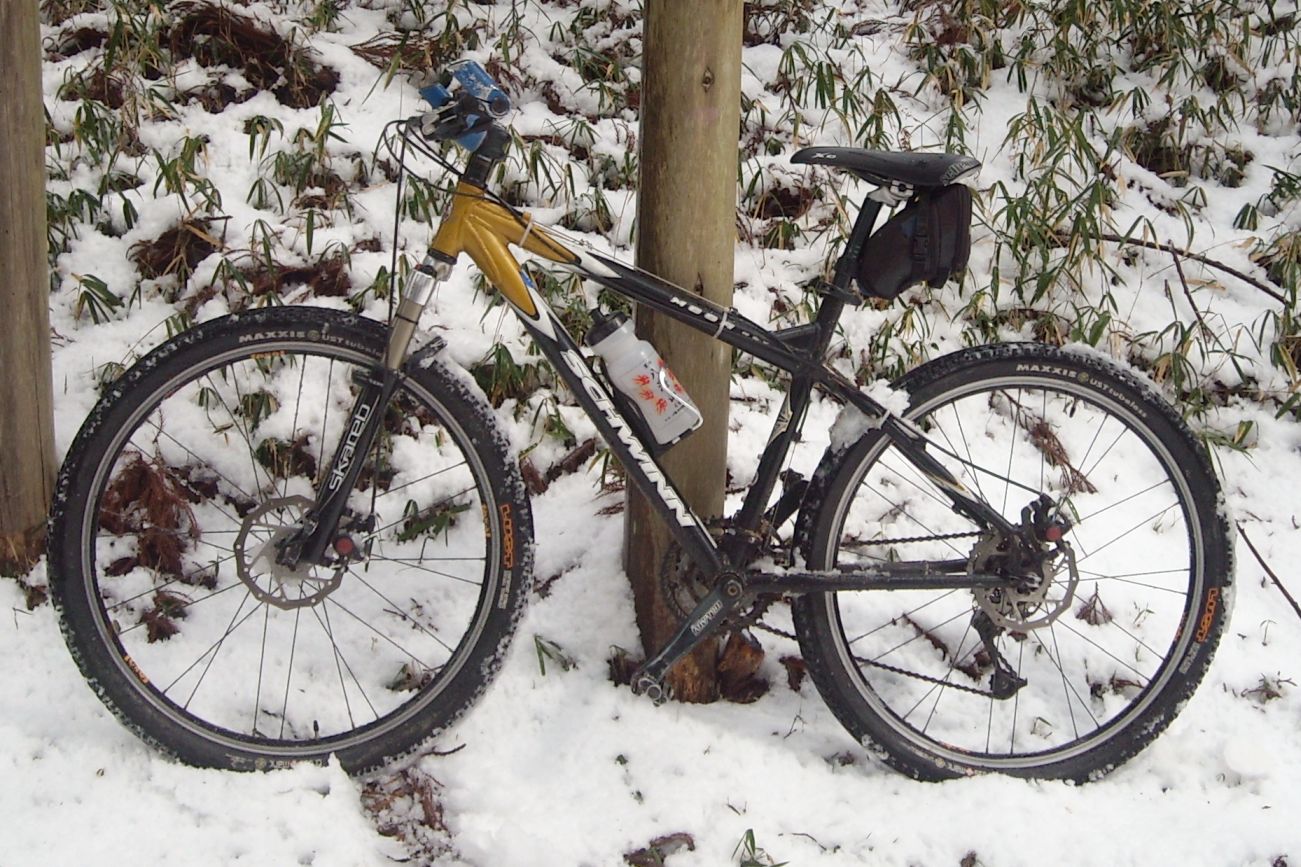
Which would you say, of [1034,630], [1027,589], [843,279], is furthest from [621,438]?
[1034,630]

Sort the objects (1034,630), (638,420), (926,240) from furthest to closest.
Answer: (1034,630), (638,420), (926,240)

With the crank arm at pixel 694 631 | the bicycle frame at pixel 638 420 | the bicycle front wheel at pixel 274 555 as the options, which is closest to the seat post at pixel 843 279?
the bicycle frame at pixel 638 420

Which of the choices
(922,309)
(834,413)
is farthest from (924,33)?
(834,413)

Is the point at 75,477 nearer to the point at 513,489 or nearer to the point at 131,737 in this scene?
the point at 131,737

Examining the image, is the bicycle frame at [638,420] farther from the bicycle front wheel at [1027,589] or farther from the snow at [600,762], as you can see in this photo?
the snow at [600,762]

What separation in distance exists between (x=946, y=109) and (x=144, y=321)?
3.01 meters

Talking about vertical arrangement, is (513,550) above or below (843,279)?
below

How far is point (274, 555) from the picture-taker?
98.7 inches

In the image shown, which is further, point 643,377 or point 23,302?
point 23,302

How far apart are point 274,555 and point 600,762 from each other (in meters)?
0.90

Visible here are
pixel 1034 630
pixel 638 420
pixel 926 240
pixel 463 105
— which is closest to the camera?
pixel 463 105

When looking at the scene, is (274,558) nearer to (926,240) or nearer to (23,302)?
(23,302)

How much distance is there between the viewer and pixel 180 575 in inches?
121

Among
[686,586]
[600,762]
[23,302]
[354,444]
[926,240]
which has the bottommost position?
[600,762]
